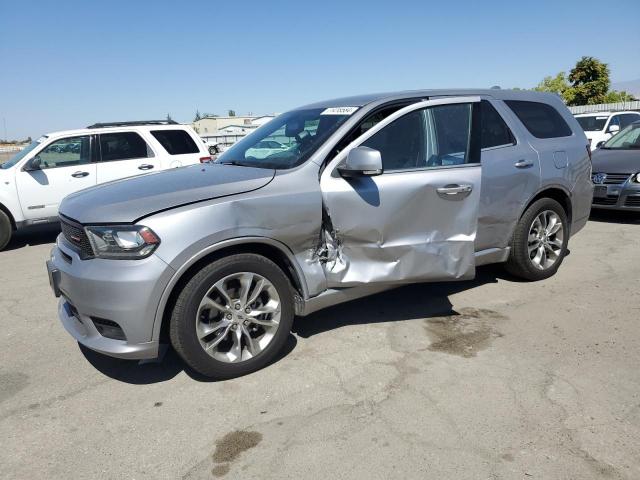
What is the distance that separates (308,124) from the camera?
3.96m

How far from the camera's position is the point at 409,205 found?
3596 mm

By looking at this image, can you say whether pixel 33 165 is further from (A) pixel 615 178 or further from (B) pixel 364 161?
(A) pixel 615 178

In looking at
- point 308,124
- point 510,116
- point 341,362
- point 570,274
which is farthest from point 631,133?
point 341,362

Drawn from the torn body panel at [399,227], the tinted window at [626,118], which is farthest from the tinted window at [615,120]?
the torn body panel at [399,227]

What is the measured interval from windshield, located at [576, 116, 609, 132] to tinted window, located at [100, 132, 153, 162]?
41.8 feet

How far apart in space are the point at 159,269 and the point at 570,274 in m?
4.34

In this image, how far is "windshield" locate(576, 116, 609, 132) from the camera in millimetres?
14914

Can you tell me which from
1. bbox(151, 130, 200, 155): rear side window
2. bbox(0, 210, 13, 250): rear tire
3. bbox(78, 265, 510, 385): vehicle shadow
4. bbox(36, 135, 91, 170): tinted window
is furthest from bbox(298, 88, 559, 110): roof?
bbox(0, 210, 13, 250): rear tire

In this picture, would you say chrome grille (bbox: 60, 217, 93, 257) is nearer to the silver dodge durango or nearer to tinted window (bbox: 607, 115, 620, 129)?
the silver dodge durango

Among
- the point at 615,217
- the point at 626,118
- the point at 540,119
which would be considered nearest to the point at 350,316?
the point at 540,119

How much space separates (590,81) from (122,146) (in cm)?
3905

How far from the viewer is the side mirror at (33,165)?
762cm

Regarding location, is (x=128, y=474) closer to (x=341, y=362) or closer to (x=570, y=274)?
(x=341, y=362)

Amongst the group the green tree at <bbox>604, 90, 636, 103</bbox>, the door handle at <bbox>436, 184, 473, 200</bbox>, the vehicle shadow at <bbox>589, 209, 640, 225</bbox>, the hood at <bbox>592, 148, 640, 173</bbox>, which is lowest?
the vehicle shadow at <bbox>589, 209, 640, 225</bbox>
